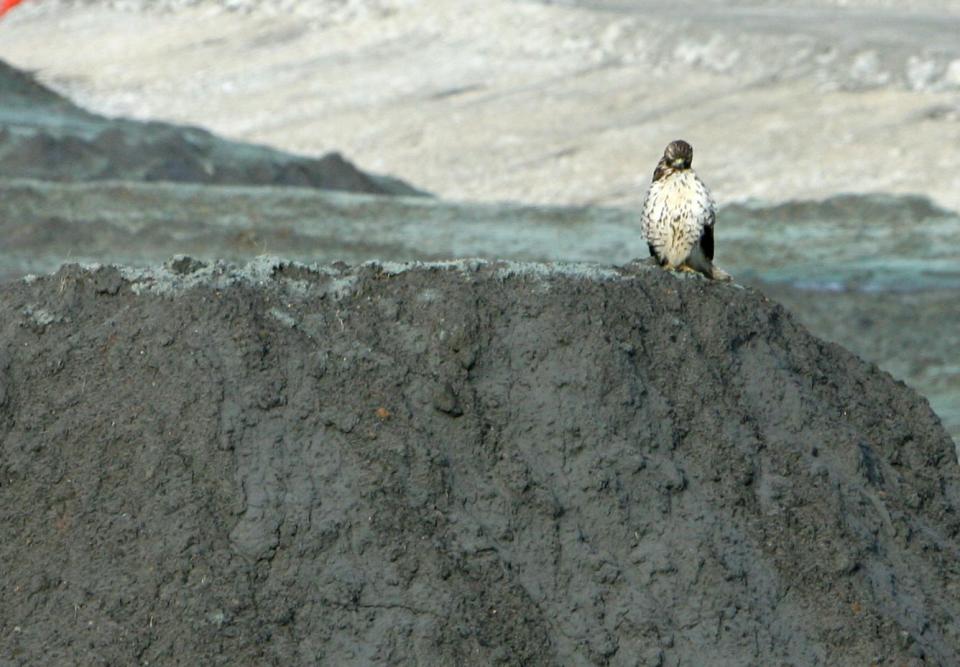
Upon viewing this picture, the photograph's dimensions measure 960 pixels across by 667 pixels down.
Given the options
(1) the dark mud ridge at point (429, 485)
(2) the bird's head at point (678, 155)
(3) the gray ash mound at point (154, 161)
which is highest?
(2) the bird's head at point (678, 155)

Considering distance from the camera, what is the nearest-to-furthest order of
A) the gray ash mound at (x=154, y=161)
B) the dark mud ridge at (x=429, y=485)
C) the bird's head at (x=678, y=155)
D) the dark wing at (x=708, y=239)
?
the dark mud ridge at (x=429, y=485) < the bird's head at (x=678, y=155) < the dark wing at (x=708, y=239) < the gray ash mound at (x=154, y=161)

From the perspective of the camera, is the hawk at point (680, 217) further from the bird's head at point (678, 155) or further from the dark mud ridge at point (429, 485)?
the dark mud ridge at point (429, 485)

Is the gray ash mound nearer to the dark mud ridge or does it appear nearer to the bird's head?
the bird's head

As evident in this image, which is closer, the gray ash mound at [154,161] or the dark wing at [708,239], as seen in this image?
the dark wing at [708,239]

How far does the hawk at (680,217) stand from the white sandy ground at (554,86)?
1358 centimetres

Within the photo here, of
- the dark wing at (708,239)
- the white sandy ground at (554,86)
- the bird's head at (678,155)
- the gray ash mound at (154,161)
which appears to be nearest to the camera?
the bird's head at (678,155)

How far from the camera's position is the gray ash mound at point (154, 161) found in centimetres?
2066

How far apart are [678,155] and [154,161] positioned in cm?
1507

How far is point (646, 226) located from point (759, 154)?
51.9 feet

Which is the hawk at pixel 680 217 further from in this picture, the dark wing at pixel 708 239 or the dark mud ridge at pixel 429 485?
the dark mud ridge at pixel 429 485

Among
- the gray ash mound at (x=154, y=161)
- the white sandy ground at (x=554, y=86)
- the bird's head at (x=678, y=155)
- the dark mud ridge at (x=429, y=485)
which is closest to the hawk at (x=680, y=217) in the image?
the bird's head at (x=678, y=155)

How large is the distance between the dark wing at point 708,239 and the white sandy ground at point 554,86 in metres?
13.5

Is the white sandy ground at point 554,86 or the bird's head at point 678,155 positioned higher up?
the bird's head at point 678,155

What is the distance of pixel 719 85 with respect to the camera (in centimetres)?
2631
